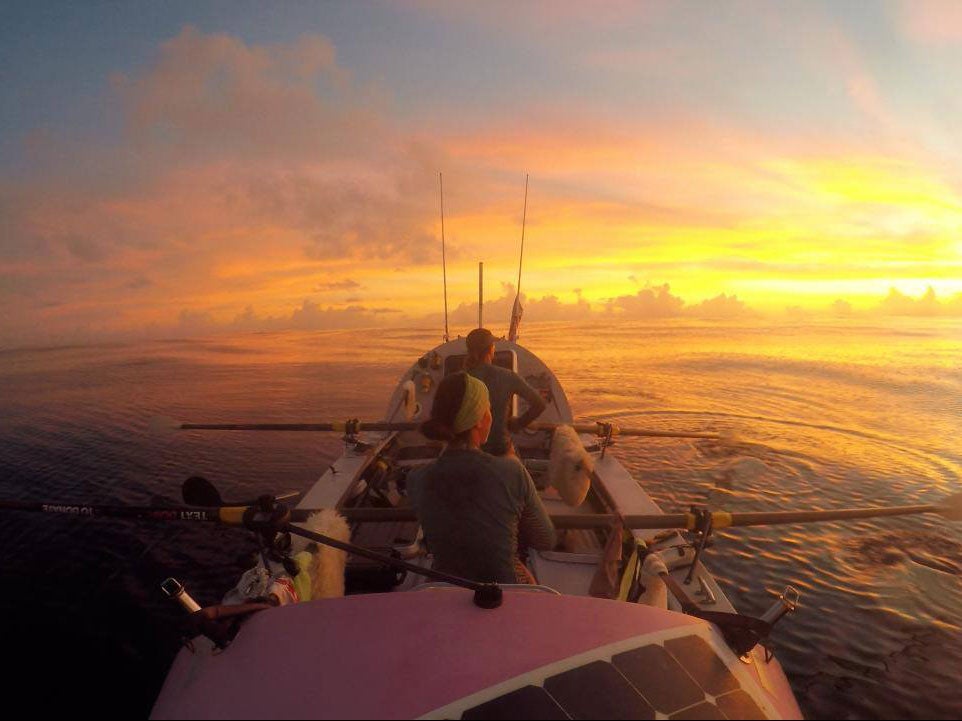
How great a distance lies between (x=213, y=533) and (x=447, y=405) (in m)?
8.80

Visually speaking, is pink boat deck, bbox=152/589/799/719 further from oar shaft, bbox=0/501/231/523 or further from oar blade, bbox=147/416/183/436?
oar blade, bbox=147/416/183/436

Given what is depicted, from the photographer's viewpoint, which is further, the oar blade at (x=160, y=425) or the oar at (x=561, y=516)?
the oar blade at (x=160, y=425)

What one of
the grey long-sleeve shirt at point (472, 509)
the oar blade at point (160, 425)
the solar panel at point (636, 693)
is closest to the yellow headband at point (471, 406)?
the grey long-sleeve shirt at point (472, 509)

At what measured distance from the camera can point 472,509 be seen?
107 inches

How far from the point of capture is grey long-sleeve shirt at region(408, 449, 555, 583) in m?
2.70

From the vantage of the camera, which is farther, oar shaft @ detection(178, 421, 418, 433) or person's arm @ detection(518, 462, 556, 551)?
oar shaft @ detection(178, 421, 418, 433)

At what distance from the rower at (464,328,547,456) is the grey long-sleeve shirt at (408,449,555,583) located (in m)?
2.64

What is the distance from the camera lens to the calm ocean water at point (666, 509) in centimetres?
591

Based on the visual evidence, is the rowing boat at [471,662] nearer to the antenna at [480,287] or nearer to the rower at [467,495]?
the rower at [467,495]

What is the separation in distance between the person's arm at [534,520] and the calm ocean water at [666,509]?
5.77 ft

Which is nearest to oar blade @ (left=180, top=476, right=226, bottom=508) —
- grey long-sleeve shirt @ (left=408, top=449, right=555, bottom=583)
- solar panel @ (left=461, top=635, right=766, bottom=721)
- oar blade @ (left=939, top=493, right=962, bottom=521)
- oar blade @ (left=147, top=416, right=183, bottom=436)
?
grey long-sleeve shirt @ (left=408, top=449, right=555, bottom=583)

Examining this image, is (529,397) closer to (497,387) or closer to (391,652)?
(497,387)

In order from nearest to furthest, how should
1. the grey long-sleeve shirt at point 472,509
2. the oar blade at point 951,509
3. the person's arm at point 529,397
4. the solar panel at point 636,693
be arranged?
the solar panel at point 636,693, the grey long-sleeve shirt at point 472,509, the oar blade at point 951,509, the person's arm at point 529,397

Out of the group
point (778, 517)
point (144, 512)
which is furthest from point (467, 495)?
point (778, 517)
